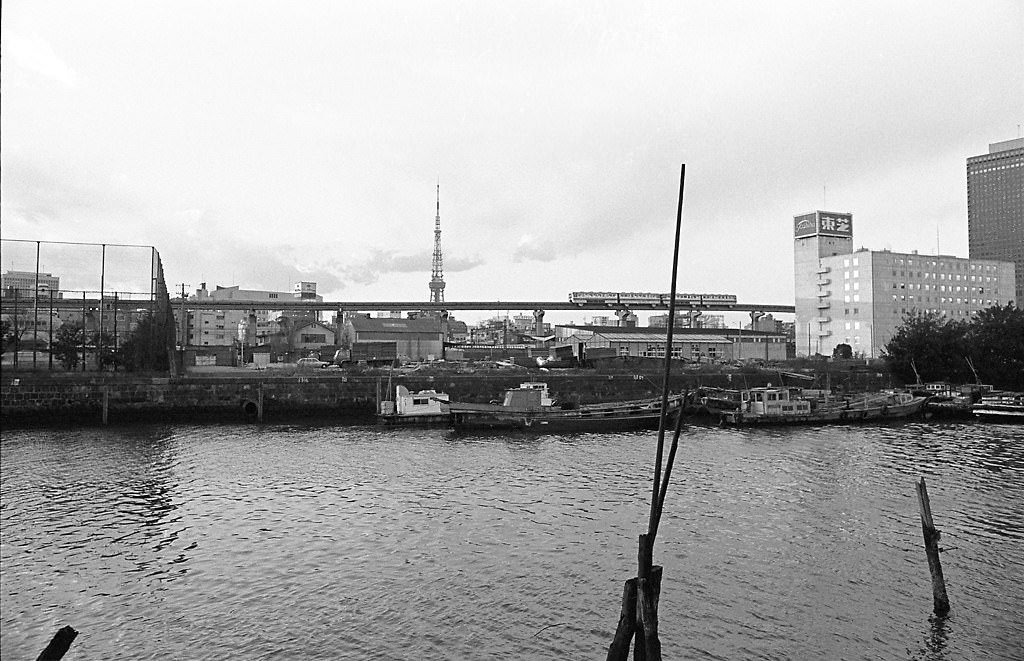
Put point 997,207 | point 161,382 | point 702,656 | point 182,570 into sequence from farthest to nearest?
point 997,207 → point 161,382 → point 182,570 → point 702,656

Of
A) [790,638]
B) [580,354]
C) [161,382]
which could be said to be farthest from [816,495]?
[580,354]

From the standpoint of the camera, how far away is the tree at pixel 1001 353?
7562 cm

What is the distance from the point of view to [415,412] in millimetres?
52875

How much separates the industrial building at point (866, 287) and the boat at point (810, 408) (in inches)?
1977

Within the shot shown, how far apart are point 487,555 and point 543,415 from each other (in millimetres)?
30413

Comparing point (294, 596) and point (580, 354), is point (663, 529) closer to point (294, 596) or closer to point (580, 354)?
point (294, 596)

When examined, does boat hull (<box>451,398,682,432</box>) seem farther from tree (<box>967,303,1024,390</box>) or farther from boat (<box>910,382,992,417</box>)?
tree (<box>967,303,1024,390</box>)

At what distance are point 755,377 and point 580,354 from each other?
20116mm

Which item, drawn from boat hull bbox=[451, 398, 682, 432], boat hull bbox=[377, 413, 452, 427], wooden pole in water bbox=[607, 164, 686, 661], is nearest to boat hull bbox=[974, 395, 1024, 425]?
boat hull bbox=[451, 398, 682, 432]

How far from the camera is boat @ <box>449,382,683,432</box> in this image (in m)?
50.3

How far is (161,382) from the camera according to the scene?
53.5 m

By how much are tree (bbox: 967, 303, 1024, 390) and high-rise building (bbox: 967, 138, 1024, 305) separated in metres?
13.7

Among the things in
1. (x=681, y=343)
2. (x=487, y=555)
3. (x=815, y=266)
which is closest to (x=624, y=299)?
(x=681, y=343)

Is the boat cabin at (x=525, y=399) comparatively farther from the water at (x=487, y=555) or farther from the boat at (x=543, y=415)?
the water at (x=487, y=555)
